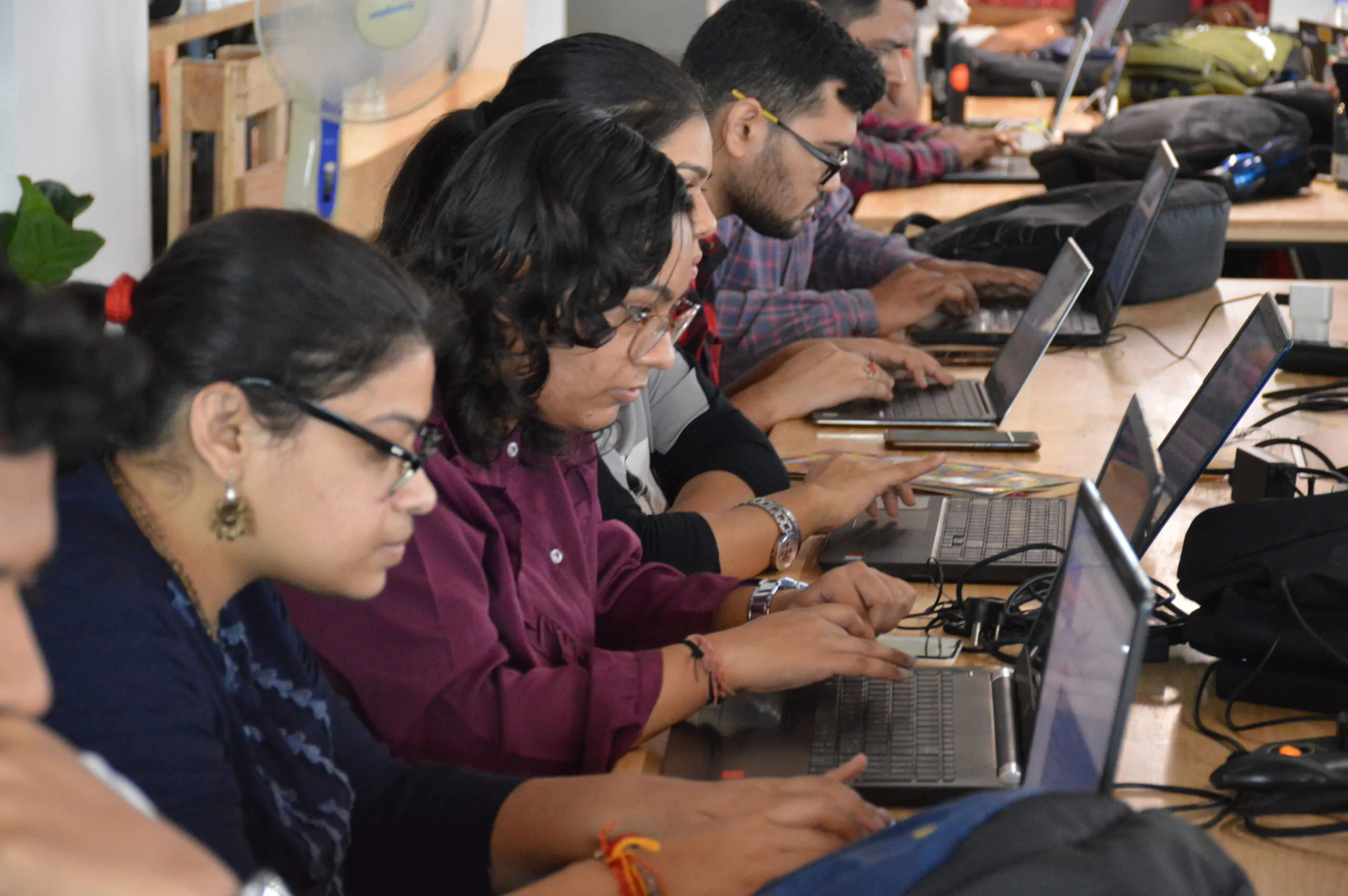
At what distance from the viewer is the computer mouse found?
110cm

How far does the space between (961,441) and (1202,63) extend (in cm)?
321

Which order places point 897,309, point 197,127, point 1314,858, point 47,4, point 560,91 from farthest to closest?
point 197,127 < point 897,309 < point 47,4 < point 560,91 < point 1314,858

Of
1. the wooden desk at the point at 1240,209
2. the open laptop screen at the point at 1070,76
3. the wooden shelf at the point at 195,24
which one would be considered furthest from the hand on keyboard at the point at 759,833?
the open laptop screen at the point at 1070,76

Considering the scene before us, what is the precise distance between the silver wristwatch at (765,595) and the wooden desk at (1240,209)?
76.0 inches

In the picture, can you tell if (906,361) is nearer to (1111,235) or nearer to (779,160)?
(779,160)

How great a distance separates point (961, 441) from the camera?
2.07 meters

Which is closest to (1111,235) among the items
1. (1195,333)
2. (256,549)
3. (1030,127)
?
(1195,333)

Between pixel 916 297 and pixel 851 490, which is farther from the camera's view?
pixel 916 297

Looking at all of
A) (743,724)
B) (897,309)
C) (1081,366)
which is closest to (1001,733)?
(743,724)

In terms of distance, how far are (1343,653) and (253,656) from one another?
86 centimetres

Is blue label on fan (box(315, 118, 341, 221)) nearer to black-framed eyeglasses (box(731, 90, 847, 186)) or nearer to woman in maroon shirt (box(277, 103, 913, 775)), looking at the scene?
black-framed eyeglasses (box(731, 90, 847, 186))

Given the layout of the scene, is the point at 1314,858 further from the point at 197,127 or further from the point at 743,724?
the point at 197,127

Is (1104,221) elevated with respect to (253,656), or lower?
lower

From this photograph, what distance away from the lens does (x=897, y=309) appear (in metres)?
2.71
